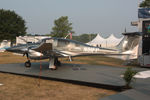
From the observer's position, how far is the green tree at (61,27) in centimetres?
6109

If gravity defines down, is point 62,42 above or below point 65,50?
above

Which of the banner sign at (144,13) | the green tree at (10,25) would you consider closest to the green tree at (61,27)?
the green tree at (10,25)

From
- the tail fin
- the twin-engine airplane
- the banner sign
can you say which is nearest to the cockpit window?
the twin-engine airplane

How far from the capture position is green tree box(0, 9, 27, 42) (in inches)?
1839

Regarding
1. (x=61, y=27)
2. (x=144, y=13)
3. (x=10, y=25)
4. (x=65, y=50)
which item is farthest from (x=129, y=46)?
(x=61, y=27)

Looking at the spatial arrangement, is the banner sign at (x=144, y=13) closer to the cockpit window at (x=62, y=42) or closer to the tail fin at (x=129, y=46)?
the tail fin at (x=129, y=46)

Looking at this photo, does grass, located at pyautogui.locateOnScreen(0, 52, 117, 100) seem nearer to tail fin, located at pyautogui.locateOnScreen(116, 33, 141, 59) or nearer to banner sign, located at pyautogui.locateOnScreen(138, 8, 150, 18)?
tail fin, located at pyautogui.locateOnScreen(116, 33, 141, 59)

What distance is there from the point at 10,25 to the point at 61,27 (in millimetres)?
19449

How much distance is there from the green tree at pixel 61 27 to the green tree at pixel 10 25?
13.0 metres

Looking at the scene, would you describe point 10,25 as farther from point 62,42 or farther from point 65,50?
point 65,50

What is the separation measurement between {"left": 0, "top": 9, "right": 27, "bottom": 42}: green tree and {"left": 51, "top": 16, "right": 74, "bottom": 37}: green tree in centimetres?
1299

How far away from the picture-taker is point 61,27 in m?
61.3

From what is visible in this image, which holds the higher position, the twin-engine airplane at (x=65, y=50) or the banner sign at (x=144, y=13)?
the banner sign at (x=144, y=13)

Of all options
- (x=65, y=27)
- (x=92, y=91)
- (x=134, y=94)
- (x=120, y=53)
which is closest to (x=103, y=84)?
(x=92, y=91)
